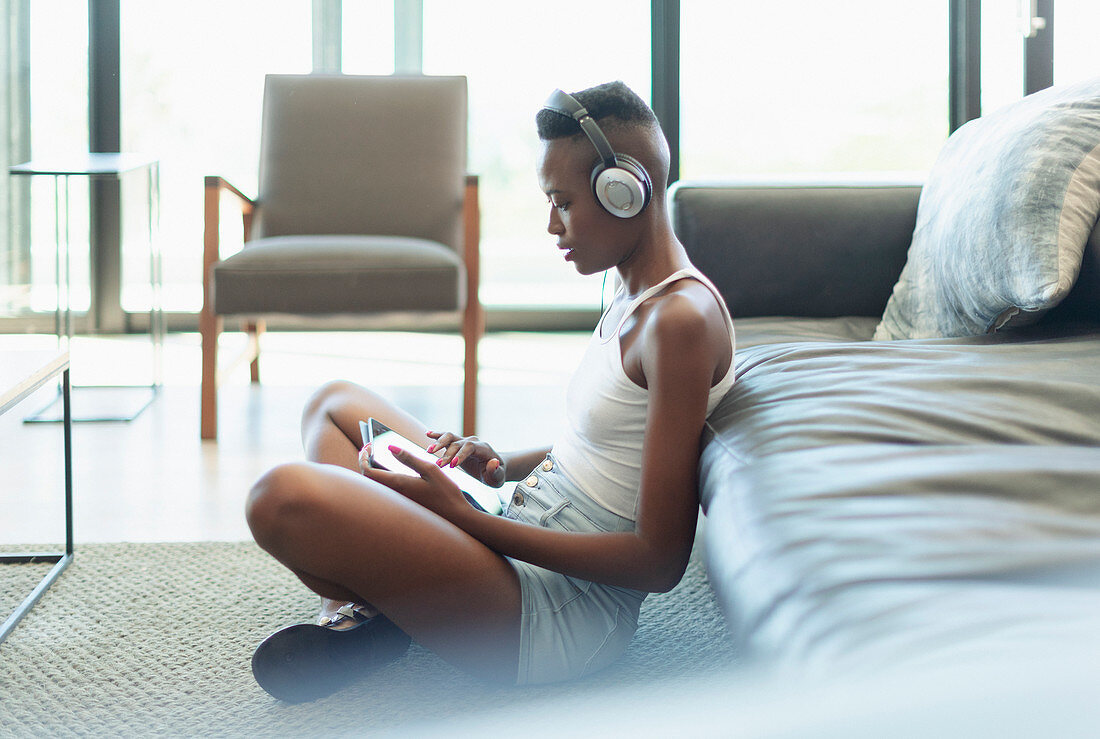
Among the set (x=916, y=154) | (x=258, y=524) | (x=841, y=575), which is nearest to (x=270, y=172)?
(x=258, y=524)

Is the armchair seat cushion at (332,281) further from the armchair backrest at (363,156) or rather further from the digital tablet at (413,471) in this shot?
the digital tablet at (413,471)

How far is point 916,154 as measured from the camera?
12.3ft

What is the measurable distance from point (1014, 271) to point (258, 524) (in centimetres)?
88

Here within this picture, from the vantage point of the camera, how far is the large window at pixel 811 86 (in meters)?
3.64

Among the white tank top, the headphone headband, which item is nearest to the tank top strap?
the white tank top

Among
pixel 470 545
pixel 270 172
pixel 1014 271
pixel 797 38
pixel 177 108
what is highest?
pixel 797 38

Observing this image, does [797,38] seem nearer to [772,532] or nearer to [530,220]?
[530,220]

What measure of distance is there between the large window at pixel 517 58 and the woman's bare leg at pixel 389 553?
2.65m

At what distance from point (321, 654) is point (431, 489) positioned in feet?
0.78

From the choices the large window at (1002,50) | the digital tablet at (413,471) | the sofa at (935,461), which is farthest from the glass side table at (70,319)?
the large window at (1002,50)

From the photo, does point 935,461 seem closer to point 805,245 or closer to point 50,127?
point 805,245

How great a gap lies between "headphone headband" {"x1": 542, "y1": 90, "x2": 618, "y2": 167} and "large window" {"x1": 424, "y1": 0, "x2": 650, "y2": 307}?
2527 mm

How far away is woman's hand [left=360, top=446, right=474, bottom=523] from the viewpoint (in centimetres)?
108

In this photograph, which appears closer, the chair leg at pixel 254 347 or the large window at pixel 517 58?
the chair leg at pixel 254 347
